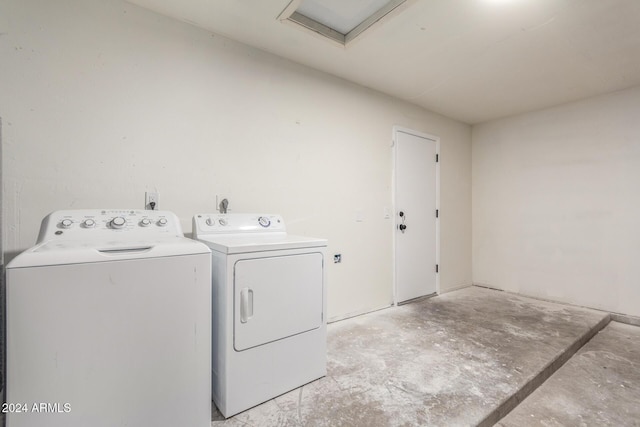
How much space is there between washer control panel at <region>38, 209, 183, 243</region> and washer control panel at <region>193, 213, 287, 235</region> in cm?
15

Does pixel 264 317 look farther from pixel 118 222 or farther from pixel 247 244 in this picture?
pixel 118 222

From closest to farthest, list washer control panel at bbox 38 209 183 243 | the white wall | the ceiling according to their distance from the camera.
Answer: washer control panel at bbox 38 209 183 243
the white wall
the ceiling

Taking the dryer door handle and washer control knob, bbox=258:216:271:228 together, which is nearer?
the dryer door handle

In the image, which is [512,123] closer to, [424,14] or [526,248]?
[526,248]

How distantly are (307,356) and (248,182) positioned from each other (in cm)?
129

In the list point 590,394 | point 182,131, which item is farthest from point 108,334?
point 590,394

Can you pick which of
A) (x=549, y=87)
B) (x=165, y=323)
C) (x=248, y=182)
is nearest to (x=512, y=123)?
(x=549, y=87)

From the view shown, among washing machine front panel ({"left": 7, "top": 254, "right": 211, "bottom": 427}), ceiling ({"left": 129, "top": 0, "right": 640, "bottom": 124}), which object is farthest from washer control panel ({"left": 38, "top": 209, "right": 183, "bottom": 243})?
ceiling ({"left": 129, "top": 0, "right": 640, "bottom": 124})

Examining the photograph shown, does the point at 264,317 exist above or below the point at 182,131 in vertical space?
Result: below

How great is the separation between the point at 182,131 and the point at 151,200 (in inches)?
19.8

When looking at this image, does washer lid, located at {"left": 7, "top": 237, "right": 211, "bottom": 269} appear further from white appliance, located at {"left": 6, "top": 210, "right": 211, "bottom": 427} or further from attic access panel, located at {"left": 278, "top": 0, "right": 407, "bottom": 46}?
attic access panel, located at {"left": 278, "top": 0, "right": 407, "bottom": 46}

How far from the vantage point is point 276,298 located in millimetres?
1572

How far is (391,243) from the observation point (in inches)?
126

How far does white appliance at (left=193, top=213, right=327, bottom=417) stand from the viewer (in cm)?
144
